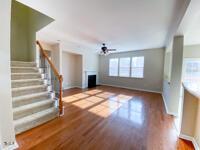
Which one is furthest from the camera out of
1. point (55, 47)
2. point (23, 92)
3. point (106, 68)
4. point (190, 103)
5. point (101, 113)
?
point (106, 68)

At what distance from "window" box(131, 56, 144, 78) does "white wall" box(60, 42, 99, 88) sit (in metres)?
2.85

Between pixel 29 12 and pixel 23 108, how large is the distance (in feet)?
13.3

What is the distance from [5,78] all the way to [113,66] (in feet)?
22.0

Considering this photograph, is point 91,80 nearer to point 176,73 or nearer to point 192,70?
point 176,73

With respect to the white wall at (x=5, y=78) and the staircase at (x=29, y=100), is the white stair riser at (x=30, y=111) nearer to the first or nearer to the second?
the staircase at (x=29, y=100)

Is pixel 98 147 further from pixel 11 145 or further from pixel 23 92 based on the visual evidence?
pixel 23 92

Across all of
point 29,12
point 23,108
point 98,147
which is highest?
point 29,12

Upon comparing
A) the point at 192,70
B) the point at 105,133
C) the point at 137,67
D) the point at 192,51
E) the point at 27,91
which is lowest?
the point at 105,133

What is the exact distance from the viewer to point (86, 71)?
273 inches

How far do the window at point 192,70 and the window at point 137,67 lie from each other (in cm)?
214

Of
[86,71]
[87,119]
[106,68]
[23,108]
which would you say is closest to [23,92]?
[23,108]

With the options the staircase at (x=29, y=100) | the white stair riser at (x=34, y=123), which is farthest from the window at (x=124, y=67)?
the white stair riser at (x=34, y=123)

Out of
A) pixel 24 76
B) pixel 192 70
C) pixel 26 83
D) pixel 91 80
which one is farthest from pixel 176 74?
pixel 91 80

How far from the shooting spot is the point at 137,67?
22.0 ft
